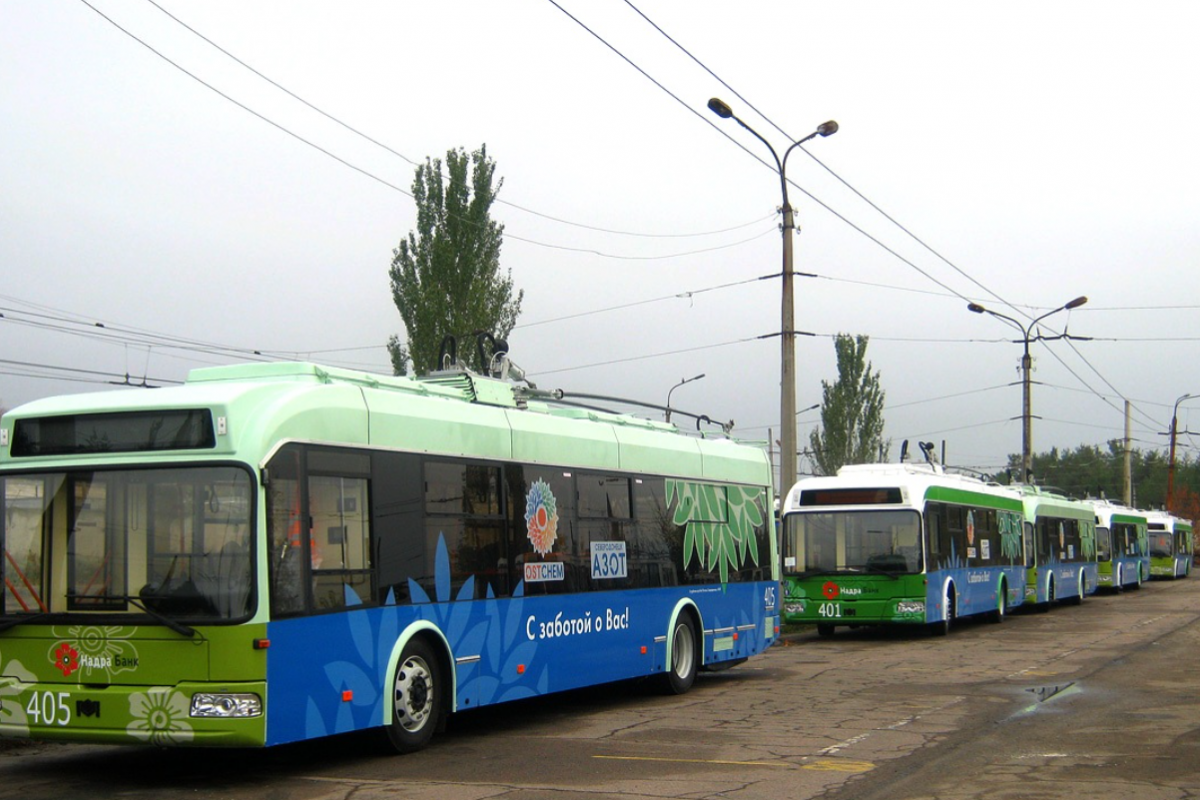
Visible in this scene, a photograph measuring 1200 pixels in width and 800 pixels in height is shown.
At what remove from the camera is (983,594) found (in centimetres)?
2778

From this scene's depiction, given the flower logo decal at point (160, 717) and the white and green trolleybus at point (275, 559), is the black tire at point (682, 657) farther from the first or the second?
the flower logo decal at point (160, 717)

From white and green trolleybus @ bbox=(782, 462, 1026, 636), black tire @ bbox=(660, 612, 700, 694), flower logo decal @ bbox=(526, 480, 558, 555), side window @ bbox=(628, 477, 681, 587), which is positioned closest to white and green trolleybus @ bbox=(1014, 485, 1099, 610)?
white and green trolleybus @ bbox=(782, 462, 1026, 636)

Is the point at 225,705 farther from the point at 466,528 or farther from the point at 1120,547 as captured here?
the point at 1120,547

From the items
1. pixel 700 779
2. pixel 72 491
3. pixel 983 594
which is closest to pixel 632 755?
pixel 700 779

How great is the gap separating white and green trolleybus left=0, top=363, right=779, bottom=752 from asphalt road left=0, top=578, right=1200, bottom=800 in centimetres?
59

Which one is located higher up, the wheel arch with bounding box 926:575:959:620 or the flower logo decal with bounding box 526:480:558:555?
the flower logo decal with bounding box 526:480:558:555

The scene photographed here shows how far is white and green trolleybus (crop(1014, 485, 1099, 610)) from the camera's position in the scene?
108 ft

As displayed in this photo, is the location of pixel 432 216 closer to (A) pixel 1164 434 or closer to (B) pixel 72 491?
(B) pixel 72 491

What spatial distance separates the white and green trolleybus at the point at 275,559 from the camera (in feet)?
30.9

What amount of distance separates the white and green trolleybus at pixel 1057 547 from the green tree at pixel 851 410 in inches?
699

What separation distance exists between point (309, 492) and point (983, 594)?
804 inches

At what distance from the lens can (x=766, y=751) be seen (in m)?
11.2

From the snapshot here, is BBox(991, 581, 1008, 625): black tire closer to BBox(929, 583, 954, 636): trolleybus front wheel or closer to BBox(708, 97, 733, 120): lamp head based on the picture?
BBox(929, 583, 954, 636): trolleybus front wheel

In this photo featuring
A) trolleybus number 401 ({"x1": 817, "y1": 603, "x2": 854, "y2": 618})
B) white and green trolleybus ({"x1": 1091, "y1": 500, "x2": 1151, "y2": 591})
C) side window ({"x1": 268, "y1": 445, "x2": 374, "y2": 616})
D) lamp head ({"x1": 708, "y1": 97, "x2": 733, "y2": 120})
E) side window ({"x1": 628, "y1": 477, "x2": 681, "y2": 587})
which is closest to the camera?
side window ({"x1": 268, "y1": 445, "x2": 374, "y2": 616})
